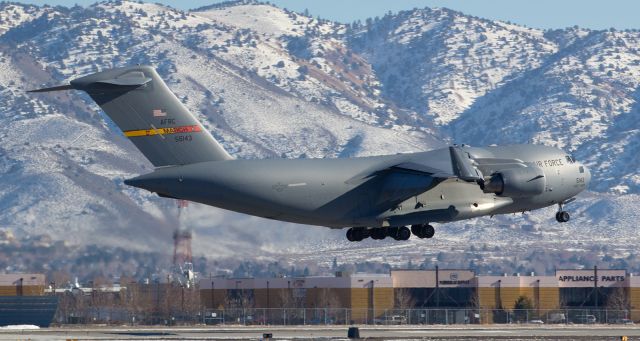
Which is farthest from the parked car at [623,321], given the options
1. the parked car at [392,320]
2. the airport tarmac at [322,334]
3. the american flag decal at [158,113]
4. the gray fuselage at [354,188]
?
the american flag decal at [158,113]

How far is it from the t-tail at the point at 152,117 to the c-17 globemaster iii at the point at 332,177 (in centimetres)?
4

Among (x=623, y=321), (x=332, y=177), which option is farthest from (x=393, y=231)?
(x=623, y=321)

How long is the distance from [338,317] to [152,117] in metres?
47.3

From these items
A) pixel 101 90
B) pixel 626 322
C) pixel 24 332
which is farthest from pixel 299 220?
pixel 626 322

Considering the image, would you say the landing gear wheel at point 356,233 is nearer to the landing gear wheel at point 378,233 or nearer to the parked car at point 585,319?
the landing gear wheel at point 378,233

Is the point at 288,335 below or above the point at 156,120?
below

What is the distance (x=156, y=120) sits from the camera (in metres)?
56.9

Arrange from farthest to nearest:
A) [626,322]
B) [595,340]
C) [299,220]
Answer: [626,322]
[595,340]
[299,220]

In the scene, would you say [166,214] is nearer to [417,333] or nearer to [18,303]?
[417,333]

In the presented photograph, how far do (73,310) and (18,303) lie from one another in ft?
36.1

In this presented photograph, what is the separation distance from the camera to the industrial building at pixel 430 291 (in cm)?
12162

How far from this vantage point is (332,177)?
5931cm

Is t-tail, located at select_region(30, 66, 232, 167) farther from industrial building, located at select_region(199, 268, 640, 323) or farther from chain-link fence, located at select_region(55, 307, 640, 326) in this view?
industrial building, located at select_region(199, 268, 640, 323)

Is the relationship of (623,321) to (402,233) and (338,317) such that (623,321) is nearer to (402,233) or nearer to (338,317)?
(338,317)
